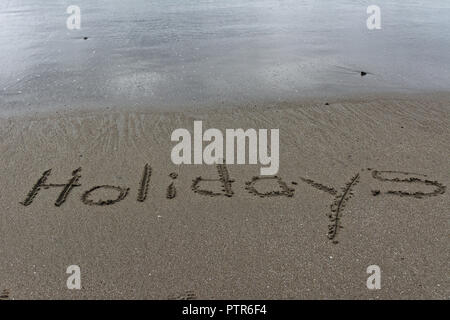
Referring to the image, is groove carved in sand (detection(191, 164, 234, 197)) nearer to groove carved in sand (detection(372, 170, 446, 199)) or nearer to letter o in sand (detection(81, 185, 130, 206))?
letter o in sand (detection(81, 185, 130, 206))

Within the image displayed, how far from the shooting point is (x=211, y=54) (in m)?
7.14

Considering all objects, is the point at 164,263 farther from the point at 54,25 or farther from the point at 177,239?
the point at 54,25

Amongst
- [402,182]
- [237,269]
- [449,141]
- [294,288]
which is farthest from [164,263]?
[449,141]

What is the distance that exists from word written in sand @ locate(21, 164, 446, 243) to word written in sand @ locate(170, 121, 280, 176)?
25 cm

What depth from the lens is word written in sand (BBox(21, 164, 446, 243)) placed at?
12.4 feet

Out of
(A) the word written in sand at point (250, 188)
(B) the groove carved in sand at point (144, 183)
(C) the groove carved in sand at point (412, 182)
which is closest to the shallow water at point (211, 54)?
(B) the groove carved in sand at point (144, 183)

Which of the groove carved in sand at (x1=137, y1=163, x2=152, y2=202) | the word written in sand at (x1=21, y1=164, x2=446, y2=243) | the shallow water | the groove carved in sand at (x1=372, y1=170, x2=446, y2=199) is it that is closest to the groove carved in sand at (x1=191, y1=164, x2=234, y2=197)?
the word written in sand at (x1=21, y1=164, x2=446, y2=243)

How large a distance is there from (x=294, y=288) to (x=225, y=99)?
3404 mm

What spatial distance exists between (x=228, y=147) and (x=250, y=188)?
2.66 ft

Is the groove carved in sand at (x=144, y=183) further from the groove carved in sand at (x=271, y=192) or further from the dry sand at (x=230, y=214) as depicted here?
the groove carved in sand at (x=271, y=192)

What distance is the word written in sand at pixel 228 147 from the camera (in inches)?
171

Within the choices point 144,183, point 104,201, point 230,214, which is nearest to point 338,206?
point 230,214

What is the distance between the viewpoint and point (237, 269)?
302 centimetres

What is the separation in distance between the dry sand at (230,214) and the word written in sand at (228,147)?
0.13m
